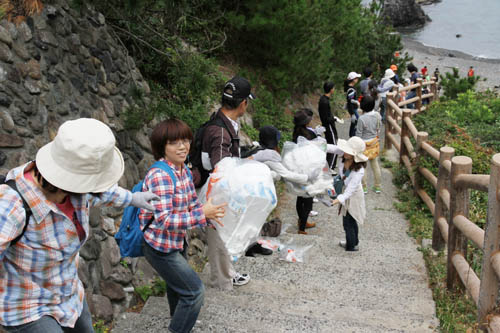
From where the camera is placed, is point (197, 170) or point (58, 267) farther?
point (197, 170)

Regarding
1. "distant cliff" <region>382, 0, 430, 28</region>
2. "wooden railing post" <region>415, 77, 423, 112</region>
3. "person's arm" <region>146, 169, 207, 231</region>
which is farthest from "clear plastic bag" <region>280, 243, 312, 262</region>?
"distant cliff" <region>382, 0, 430, 28</region>

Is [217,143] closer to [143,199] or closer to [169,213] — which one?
[169,213]

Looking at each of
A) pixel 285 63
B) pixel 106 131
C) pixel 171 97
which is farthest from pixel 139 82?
pixel 285 63

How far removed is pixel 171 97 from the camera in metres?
6.31

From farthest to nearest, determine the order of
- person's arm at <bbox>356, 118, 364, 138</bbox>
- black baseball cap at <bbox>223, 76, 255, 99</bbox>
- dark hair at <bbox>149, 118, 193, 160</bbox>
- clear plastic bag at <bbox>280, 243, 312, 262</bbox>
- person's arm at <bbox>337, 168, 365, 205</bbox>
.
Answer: person's arm at <bbox>356, 118, 364, 138</bbox> → person's arm at <bbox>337, 168, 365, 205</bbox> → clear plastic bag at <bbox>280, 243, 312, 262</bbox> → black baseball cap at <bbox>223, 76, 255, 99</bbox> → dark hair at <bbox>149, 118, 193, 160</bbox>

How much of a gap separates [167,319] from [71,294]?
1.07 metres

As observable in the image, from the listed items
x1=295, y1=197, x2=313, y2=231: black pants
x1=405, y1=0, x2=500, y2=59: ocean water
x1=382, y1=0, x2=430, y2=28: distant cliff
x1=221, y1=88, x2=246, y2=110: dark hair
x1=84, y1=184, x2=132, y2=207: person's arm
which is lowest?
x1=405, y1=0, x2=500, y2=59: ocean water

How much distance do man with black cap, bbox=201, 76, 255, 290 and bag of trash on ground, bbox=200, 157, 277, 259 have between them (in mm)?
266

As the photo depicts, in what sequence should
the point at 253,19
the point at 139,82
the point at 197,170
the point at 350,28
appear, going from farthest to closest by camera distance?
the point at 350,28 < the point at 253,19 < the point at 139,82 < the point at 197,170

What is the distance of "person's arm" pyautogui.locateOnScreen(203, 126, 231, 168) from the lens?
349 cm

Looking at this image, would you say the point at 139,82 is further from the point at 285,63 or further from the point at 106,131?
Answer: the point at 285,63

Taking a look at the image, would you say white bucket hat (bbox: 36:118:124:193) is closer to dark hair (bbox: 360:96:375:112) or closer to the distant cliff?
dark hair (bbox: 360:96:375:112)

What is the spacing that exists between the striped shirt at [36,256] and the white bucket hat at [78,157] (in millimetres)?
98

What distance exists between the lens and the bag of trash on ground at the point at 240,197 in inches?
124
